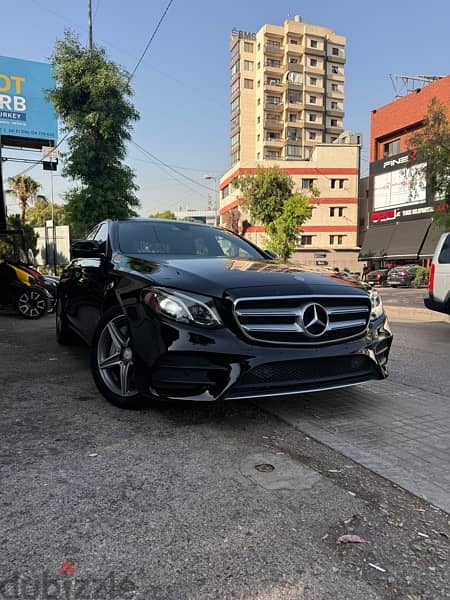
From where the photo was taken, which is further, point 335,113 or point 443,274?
point 335,113

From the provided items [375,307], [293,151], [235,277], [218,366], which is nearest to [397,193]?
[293,151]

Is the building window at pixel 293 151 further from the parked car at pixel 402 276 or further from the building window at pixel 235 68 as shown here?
the parked car at pixel 402 276

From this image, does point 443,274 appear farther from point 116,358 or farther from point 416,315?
point 116,358

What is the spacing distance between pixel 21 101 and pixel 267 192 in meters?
18.2

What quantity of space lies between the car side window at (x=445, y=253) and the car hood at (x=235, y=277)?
192 inches

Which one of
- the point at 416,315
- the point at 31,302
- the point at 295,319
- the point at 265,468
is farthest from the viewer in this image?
the point at 416,315

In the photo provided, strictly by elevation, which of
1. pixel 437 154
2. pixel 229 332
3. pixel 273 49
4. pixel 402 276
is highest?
pixel 273 49

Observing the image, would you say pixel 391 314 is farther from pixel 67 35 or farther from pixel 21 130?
pixel 21 130

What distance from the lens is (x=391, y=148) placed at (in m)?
38.3

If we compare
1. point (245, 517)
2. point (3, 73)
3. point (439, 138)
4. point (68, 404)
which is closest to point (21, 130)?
point (3, 73)

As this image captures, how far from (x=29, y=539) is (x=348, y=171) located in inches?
1853

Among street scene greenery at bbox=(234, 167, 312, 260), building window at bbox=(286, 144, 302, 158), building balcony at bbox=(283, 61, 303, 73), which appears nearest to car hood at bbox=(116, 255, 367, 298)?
street scene greenery at bbox=(234, 167, 312, 260)

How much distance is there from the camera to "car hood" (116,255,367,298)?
2.93 meters

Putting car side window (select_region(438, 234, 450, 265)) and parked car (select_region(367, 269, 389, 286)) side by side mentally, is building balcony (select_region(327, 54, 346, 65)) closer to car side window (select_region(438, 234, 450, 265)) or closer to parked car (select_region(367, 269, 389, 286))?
parked car (select_region(367, 269, 389, 286))
